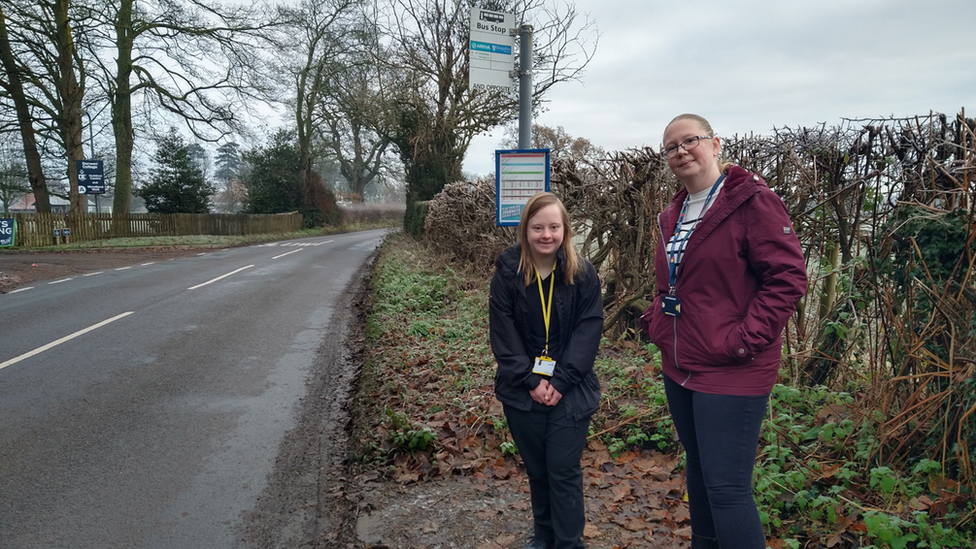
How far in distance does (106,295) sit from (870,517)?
44.3 feet

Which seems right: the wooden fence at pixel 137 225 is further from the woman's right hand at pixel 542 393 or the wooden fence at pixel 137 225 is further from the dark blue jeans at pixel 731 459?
the dark blue jeans at pixel 731 459

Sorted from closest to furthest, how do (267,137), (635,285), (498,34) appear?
(498,34), (635,285), (267,137)

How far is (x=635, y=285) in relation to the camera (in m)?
6.86

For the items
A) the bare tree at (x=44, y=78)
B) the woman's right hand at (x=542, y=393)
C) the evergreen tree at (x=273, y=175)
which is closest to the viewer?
the woman's right hand at (x=542, y=393)

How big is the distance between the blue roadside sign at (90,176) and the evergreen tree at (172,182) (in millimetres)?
6483

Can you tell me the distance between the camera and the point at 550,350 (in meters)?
3.16

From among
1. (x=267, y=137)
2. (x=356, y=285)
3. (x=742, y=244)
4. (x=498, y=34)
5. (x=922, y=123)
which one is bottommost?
(x=356, y=285)

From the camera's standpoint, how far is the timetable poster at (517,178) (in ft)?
18.2

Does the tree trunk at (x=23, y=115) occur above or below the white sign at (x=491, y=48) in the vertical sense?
above

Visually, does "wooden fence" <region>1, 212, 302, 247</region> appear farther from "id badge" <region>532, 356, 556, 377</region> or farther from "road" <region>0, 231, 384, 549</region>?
"id badge" <region>532, 356, 556, 377</region>

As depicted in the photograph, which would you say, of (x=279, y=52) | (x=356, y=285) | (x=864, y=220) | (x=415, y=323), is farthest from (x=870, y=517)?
(x=279, y=52)

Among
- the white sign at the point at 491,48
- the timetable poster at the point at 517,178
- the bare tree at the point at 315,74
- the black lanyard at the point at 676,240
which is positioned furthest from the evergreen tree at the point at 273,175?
the black lanyard at the point at 676,240

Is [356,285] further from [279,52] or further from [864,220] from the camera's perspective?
→ [279,52]

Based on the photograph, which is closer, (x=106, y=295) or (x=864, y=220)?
(x=864, y=220)
